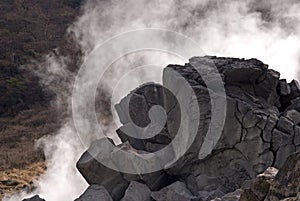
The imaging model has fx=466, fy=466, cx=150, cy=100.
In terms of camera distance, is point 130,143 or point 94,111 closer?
point 130,143

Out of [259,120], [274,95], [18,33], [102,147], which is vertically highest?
[18,33]

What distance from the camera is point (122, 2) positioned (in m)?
55.5

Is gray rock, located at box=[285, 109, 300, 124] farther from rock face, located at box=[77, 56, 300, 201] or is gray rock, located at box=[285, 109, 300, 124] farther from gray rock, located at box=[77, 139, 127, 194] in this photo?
gray rock, located at box=[77, 139, 127, 194]

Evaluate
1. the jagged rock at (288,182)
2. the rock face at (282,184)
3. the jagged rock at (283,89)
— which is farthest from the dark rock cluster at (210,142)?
the jagged rock at (288,182)

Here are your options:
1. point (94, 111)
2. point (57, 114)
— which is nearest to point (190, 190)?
point (94, 111)

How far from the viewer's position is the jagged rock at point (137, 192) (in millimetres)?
10953

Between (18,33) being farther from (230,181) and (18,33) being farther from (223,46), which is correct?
(230,181)

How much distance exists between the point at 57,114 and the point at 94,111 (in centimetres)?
390

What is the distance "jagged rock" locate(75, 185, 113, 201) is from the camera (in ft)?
36.7

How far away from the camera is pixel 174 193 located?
1071 centimetres

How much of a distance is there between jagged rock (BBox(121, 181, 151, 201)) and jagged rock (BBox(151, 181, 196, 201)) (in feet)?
0.77

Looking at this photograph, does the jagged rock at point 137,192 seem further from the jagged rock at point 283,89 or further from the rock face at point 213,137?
the jagged rock at point 283,89


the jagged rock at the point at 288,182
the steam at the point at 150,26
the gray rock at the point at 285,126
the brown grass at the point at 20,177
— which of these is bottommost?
the jagged rock at the point at 288,182

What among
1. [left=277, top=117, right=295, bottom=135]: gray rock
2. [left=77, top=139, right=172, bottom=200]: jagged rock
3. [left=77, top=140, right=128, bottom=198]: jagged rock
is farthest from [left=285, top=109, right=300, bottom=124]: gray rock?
[left=77, top=140, right=128, bottom=198]: jagged rock
